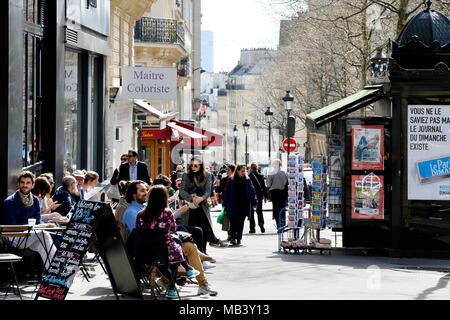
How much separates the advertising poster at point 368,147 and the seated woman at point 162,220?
6.51 meters

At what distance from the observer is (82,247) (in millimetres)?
10117

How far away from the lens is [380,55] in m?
17.6

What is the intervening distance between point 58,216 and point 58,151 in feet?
11.5

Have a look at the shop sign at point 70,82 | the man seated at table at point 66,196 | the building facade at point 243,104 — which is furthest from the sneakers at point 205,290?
the building facade at point 243,104

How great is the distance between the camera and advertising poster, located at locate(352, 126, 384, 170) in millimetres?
16750

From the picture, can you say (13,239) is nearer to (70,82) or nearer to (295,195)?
(70,82)

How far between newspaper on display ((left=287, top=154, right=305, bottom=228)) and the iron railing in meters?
23.2

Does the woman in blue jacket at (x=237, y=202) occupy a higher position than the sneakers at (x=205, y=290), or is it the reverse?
the woman in blue jacket at (x=237, y=202)

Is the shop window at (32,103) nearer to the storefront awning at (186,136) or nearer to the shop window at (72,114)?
the shop window at (72,114)

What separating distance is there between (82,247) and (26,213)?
219cm

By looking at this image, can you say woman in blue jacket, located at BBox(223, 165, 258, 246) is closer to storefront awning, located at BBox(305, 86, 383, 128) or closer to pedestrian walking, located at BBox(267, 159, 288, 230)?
storefront awning, located at BBox(305, 86, 383, 128)

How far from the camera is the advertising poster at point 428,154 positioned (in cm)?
1638
